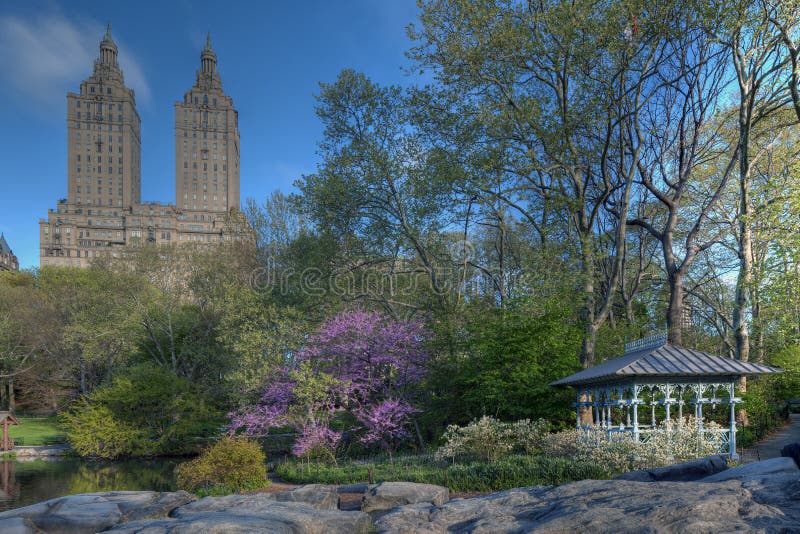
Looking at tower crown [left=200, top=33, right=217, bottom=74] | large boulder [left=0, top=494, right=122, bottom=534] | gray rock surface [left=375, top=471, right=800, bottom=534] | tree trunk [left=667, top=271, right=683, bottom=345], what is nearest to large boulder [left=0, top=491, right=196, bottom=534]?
large boulder [left=0, top=494, right=122, bottom=534]

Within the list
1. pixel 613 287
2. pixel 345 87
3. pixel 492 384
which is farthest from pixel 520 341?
pixel 345 87

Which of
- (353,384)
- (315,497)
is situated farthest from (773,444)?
(315,497)

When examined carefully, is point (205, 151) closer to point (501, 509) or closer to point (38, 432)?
point (38, 432)

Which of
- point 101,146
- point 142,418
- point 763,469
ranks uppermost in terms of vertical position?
point 101,146

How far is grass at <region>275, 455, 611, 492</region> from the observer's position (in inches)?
607

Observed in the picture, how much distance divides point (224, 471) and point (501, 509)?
34.8 feet

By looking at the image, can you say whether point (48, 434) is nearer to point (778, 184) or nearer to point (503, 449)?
point (503, 449)

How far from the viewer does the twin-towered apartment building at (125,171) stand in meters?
128

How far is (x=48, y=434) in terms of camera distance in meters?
39.3

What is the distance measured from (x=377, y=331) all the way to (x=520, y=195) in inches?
425

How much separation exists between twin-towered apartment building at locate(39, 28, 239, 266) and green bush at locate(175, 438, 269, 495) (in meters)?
115

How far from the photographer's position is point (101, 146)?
137125 millimetres

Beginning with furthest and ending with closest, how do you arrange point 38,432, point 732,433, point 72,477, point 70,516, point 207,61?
point 207,61, point 38,432, point 72,477, point 732,433, point 70,516

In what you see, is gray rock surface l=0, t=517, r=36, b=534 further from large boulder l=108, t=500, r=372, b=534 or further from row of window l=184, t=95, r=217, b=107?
row of window l=184, t=95, r=217, b=107
